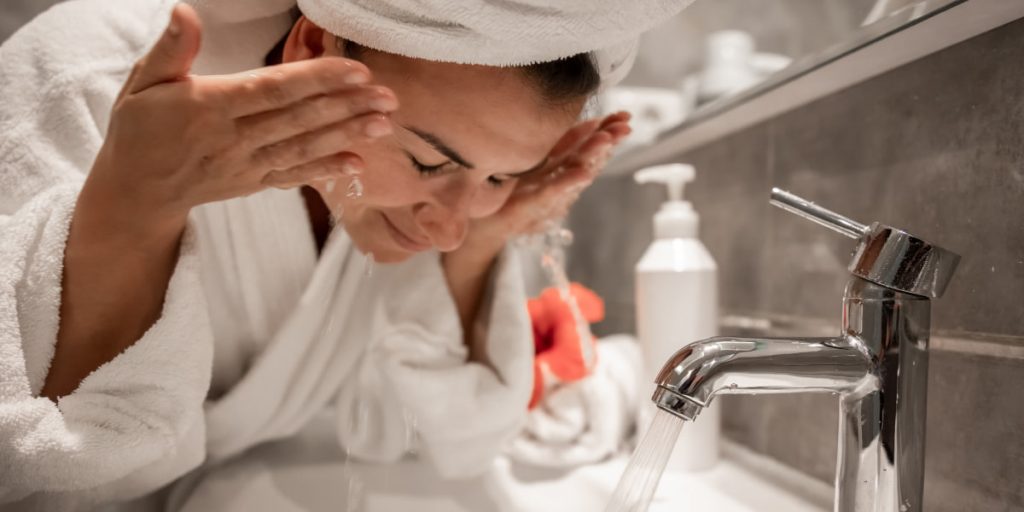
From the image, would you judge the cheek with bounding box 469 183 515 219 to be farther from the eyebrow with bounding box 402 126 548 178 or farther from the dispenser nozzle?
the dispenser nozzle

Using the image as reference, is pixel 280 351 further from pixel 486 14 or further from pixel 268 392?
pixel 486 14

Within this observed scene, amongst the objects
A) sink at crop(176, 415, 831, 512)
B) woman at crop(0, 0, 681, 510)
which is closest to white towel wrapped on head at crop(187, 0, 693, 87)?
woman at crop(0, 0, 681, 510)

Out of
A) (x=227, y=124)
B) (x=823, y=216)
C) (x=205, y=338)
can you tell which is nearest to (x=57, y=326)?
(x=205, y=338)

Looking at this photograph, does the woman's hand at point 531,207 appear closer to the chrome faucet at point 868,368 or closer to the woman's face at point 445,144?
the woman's face at point 445,144

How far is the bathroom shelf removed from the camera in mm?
435

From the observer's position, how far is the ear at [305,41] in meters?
0.51

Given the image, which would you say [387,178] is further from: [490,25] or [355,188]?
[490,25]

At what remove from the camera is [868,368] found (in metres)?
0.41

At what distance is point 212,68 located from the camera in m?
0.52

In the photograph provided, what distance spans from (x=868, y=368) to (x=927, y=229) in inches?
6.6

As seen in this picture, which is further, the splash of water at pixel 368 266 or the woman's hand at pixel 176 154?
the splash of water at pixel 368 266

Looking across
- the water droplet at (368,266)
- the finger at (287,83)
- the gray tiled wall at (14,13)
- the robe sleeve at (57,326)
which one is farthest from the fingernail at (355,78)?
the gray tiled wall at (14,13)

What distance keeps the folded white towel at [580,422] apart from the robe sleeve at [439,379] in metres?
0.05

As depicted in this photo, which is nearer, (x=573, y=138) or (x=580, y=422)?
(x=573, y=138)
